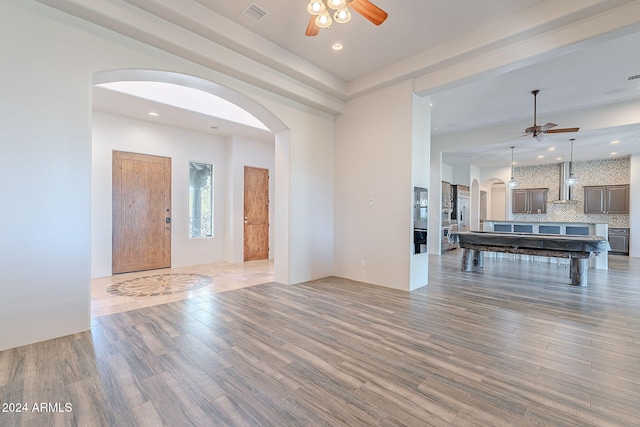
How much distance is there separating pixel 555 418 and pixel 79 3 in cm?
495

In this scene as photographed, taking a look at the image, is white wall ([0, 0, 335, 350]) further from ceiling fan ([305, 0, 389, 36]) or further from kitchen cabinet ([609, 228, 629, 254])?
kitchen cabinet ([609, 228, 629, 254])

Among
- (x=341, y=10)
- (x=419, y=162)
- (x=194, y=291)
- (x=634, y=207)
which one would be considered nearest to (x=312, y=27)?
(x=341, y=10)

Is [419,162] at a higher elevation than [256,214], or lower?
higher

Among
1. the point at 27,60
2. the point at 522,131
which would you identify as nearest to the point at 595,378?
the point at 27,60

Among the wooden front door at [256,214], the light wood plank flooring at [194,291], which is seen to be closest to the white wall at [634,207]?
the light wood plank flooring at [194,291]

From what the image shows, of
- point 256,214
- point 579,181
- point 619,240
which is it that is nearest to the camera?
point 256,214

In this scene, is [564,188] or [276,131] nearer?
[276,131]

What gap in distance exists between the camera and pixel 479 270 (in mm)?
6121

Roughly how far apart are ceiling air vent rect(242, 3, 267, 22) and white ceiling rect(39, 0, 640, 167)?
0.16ft

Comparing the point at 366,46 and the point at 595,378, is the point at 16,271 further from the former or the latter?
the point at 595,378

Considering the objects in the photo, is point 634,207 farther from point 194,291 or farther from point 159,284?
point 159,284

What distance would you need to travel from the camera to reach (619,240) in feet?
29.1

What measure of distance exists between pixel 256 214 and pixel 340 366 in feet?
18.6

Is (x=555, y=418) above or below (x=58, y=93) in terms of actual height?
below
